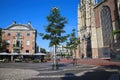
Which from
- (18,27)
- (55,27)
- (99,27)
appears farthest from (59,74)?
(18,27)

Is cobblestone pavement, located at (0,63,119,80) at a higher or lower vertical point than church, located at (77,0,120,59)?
lower

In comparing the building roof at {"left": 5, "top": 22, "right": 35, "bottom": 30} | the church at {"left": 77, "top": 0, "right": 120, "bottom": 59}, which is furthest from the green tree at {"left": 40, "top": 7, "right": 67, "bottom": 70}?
the building roof at {"left": 5, "top": 22, "right": 35, "bottom": 30}

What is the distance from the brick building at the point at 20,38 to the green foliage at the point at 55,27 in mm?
36912

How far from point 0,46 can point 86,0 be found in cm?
4232

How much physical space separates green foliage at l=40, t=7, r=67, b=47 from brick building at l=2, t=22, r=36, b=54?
36912mm

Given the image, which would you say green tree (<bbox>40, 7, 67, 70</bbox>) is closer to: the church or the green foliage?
the green foliage

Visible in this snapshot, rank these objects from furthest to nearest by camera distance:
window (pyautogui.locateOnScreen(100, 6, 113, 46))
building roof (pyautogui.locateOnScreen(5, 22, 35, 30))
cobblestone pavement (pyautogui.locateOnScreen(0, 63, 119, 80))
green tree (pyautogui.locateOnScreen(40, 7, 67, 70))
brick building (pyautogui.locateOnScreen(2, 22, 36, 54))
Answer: building roof (pyautogui.locateOnScreen(5, 22, 35, 30)) → brick building (pyautogui.locateOnScreen(2, 22, 36, 54)) → window (pyautogui.locateOnScreen(100, 6, 113, 46)) → green tree (pyautogui.locateOnScreen(40, 7, 67, 70)) → cobblestone pavement (pyautogui.locateOnScreen(0, 63, 119, 80))

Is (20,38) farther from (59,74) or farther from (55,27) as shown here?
(59,74)

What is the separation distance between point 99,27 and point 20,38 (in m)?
29.9

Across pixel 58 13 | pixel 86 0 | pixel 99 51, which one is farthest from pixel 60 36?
pixel 86 0

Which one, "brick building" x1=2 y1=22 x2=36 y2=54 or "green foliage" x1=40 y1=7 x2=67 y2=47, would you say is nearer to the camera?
"green foliage" x1=40 y1=7 x2=67 y2=47

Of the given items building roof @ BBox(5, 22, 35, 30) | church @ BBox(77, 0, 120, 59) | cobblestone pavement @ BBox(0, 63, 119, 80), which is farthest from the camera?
building roof @ BBox(5, 22, 35, 30)

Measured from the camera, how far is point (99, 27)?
58.0 metres

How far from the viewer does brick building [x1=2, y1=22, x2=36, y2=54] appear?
5694 centimetres
